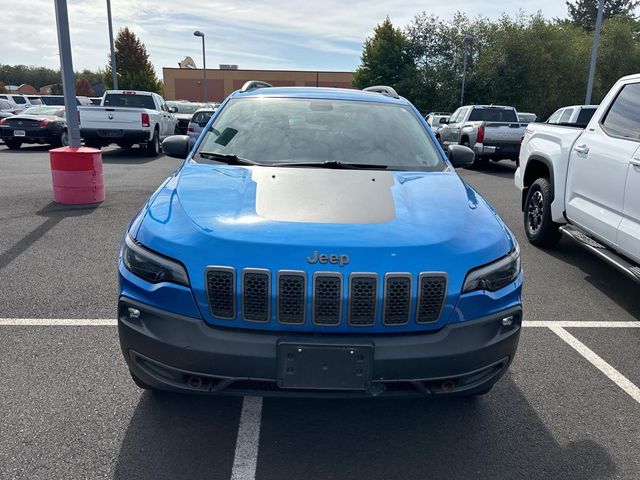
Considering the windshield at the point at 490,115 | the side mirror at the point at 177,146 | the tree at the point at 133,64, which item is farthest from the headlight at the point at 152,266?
the tree at the point at 133,64

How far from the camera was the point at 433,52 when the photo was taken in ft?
152

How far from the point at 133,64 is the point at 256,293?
61475mm

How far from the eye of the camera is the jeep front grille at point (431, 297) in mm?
2387

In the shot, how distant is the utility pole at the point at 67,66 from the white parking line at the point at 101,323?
5.25 metres

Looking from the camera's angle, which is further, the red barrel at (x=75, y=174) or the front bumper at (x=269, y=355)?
the red barrel at (x=75, y=174)


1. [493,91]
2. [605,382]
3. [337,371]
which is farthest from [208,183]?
[493,91]

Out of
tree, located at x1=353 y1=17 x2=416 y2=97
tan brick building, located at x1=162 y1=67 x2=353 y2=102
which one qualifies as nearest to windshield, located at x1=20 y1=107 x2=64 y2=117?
tree, located at x1=353 y1=17 x2=416 y2=97

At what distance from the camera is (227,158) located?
11.5ft

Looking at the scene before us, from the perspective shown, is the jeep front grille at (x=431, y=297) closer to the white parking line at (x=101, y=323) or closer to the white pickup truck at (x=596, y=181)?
the white parking line at (x=101, y=323)

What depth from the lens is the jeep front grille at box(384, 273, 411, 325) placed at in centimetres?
235

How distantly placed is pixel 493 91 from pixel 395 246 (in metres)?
42.0

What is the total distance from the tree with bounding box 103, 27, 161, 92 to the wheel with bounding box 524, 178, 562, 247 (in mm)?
54712

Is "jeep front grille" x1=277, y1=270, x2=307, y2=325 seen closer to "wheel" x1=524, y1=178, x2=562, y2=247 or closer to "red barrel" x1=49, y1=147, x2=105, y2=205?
"wheel" x1=524, y1=178, x2=562, y2=247

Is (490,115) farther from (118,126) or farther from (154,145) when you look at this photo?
(118,126)
